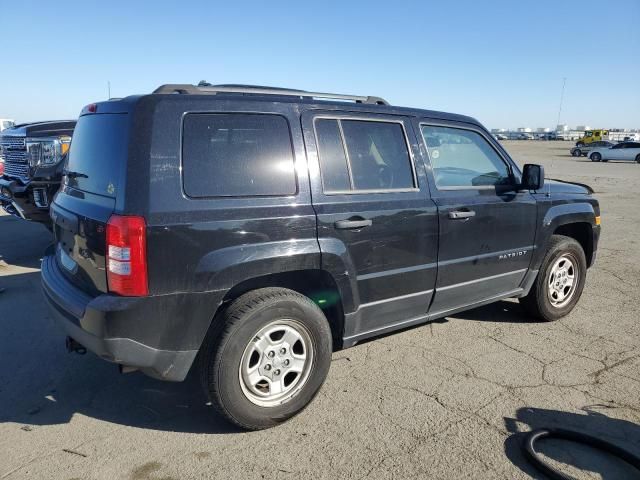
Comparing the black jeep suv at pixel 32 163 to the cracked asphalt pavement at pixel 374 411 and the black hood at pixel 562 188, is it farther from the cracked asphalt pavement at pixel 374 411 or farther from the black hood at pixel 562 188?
the black hood at pixel 562 188

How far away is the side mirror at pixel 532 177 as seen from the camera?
414cm

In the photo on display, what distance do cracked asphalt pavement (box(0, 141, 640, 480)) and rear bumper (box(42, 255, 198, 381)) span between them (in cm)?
51

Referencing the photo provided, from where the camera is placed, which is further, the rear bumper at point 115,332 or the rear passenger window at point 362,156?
the rear passenger window at point 362,156

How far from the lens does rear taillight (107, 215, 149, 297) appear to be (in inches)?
100

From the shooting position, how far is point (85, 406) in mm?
3256

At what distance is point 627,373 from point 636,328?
1089 millimetres

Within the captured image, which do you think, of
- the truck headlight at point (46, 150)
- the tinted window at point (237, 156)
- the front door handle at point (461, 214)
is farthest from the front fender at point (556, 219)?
the truck headlight at point (46, 150)

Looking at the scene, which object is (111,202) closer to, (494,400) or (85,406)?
(85,406)

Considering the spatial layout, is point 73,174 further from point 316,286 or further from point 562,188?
point 562,188

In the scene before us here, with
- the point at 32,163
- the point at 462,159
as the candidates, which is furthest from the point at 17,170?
the point at 462,159

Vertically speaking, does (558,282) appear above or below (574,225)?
below

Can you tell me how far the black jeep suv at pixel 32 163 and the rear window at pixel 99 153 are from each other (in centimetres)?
332

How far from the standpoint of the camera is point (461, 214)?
3.77m

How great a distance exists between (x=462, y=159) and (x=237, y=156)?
6.69 ft
